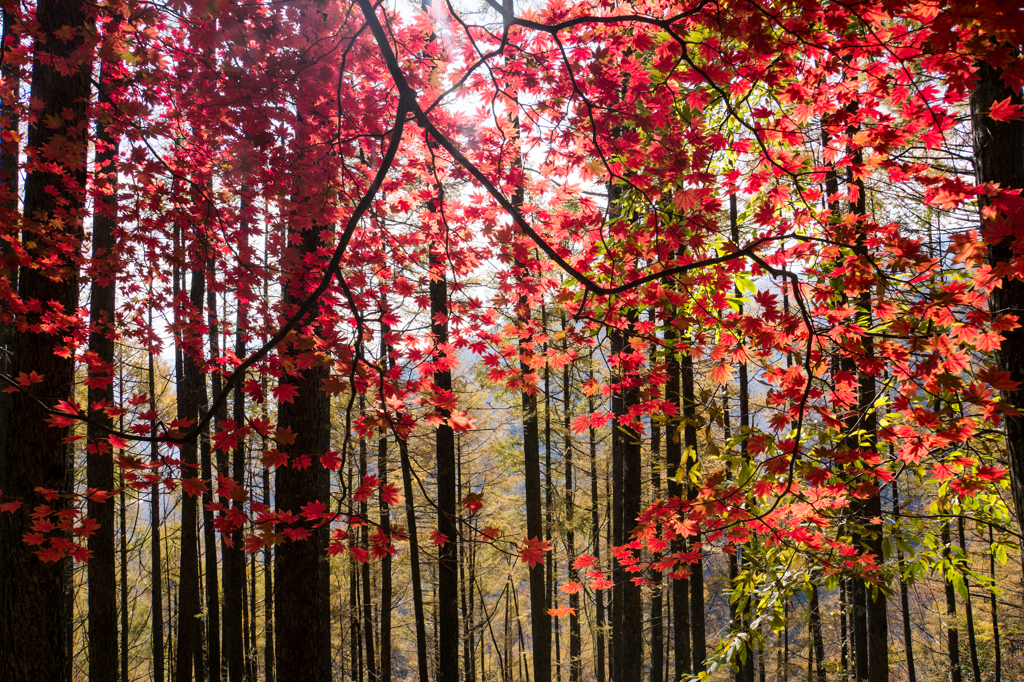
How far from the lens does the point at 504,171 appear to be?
3982 mm

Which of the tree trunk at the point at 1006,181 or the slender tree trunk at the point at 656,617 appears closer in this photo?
the tree trunk at the point at 1006,181

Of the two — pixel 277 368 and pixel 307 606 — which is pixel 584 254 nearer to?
pixel 277 368

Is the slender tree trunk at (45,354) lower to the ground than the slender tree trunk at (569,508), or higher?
higher

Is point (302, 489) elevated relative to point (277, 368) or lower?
lower

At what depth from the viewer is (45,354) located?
4117mm

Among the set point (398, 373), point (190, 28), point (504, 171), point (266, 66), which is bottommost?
point (398, 373)

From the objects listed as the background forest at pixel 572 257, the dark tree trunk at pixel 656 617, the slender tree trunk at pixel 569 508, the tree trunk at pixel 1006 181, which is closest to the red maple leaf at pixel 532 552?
the background forest at pixel 572 257

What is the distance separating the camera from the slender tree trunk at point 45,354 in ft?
12.7

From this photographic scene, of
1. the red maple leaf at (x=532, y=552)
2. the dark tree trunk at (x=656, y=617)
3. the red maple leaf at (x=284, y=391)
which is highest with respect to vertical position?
the red maple leaf at (x=284, y=391)

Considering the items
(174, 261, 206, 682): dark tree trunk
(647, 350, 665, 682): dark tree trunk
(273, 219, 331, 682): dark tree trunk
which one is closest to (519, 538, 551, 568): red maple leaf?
(273, 219, 331, 682): dark tree trunk

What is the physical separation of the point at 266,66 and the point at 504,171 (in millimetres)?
1805

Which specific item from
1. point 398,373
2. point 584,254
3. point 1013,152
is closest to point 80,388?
point 398,373

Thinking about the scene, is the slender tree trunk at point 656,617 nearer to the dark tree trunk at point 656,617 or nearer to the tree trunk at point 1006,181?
the dark tree trunk at point 656,617

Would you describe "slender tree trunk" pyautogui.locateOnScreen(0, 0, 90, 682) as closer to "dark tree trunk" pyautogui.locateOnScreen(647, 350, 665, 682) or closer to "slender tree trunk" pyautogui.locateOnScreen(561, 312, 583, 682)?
"dark tree trunk" pyautogui.locateOnScreen(647, 350, 665, 682)
